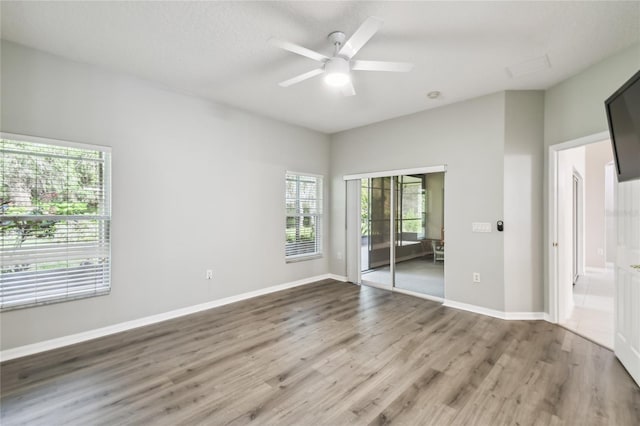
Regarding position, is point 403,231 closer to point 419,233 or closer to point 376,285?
point 419,233

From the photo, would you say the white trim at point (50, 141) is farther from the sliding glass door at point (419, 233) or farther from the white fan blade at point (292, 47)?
the sliding glass door at point (419, 233)

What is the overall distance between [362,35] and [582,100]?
2.65m

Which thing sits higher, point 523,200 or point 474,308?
point 523,200

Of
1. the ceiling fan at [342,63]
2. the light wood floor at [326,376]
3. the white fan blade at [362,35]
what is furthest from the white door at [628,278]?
the white fan blade at [362,35]

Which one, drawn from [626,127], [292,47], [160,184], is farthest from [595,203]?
[160,184]

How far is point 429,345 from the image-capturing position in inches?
110

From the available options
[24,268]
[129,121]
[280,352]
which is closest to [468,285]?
[280,352]

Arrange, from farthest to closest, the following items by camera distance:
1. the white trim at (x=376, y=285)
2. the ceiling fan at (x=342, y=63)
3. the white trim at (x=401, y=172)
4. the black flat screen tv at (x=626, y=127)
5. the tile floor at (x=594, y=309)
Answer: the white trim at (x=376, y=285) < the white trim at (x=401, y=172) < the tile floor at (x=594, y=309) < the ceiling fan at (x=342, y=63) < the black flat screen tv at (x=626, y=127)

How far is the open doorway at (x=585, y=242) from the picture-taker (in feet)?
10.9

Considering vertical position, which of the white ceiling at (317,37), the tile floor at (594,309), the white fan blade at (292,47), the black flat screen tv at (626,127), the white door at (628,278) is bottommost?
the tile floor at (594,309)

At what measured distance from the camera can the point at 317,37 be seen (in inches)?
95.3

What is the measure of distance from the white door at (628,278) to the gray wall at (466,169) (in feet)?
3.50

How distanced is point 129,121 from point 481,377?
427cm

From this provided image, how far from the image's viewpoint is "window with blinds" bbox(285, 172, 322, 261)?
16.1 feet
